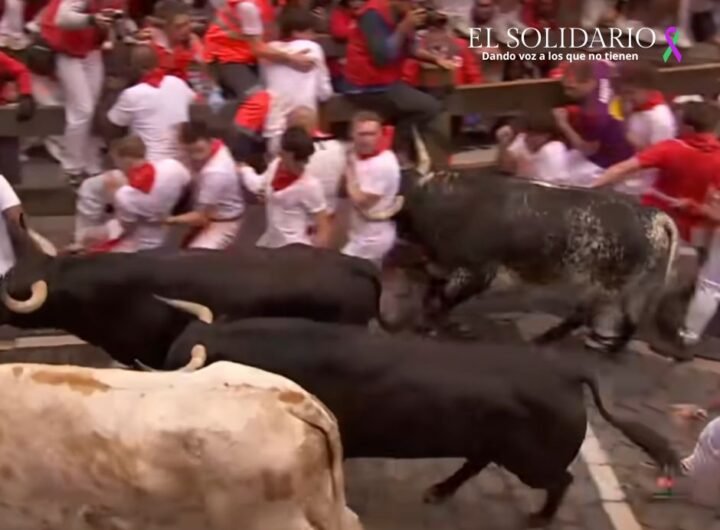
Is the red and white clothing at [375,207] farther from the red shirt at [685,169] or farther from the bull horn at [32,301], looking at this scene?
the bull horn at [32,301]

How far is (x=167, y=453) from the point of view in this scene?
480 centimetres

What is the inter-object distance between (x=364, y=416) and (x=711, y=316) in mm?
3054

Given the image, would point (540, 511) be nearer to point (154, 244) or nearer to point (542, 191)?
point (542, 191)

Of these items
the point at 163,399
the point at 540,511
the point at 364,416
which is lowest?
the point at 540,511

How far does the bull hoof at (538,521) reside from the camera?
20.1 ft

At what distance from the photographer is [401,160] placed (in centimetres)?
917

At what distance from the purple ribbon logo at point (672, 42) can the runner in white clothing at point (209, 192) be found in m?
5.26

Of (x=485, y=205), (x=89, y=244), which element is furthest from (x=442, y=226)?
(x=89, y=244)

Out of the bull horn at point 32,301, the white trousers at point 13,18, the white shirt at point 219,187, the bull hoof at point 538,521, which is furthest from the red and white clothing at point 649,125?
the white trousers at point 13,18

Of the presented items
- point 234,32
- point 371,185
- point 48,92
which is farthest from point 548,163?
point 48,92

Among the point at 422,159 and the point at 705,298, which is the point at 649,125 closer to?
the point at 705,298

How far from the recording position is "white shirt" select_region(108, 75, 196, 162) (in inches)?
341

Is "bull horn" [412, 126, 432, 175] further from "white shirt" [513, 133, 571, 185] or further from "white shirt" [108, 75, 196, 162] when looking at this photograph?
"white shirt" [108, 75, 196, 162]

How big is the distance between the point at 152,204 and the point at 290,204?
0.81 meters
